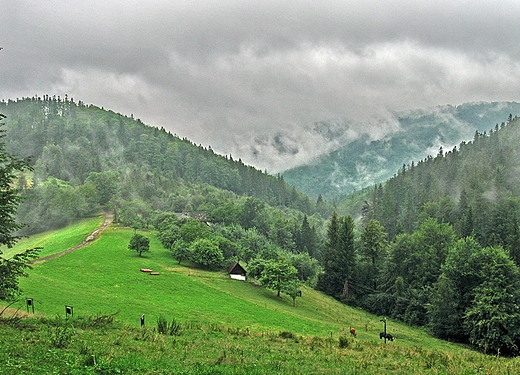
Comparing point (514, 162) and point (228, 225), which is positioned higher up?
point (514, 162)

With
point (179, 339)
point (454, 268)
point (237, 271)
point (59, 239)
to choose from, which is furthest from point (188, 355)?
point (59, 239)

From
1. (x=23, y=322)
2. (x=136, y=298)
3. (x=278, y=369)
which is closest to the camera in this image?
(x=278, y=369)

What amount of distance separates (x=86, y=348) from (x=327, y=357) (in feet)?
44.8

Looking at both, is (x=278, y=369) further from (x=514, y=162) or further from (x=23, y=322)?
(x=514, y=162)

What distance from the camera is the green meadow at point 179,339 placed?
19.6m

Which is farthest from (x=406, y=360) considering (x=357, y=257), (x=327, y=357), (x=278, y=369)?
(x=357, y=257)

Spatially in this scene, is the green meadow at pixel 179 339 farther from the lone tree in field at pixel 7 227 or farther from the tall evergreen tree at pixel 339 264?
the tall evergreen tree at pixel 339 264

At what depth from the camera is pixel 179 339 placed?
27.7 meters

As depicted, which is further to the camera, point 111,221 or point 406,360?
point 111,221

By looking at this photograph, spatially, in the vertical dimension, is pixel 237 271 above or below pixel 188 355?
→ below

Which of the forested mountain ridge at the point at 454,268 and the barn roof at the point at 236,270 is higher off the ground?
the forested mountain ridge at the point at 454,268

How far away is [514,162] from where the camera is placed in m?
168

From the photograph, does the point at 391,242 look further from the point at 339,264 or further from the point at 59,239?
the point at 59,239

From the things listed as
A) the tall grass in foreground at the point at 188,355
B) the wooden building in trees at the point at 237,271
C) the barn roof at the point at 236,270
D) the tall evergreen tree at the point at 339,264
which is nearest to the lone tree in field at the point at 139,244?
the wooden building in trees at the point at 237,271
